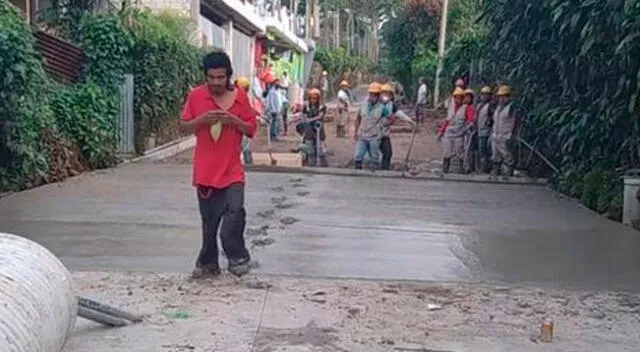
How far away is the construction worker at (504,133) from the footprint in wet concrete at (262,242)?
9.06m

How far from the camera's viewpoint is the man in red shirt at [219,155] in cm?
730

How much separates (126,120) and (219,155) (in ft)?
36.2

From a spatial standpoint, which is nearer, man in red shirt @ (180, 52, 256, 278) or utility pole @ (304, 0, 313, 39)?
man in red shirt @ (180, 52, 256, 278)

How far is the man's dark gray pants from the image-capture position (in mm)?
7328

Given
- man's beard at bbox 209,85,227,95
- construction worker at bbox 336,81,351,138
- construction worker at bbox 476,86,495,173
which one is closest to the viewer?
man's beard at bbox 209,85,227,95

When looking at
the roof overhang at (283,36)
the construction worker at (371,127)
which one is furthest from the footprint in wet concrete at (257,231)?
the roof overhang at (283,36)

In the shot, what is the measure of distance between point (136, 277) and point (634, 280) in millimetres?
4100

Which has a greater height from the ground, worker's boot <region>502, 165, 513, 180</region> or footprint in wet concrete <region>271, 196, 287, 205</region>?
worker's boot <region>502, 165, 513, 180</region>

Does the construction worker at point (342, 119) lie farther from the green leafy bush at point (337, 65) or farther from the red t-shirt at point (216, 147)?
the green leafy bush at point (337, 65)

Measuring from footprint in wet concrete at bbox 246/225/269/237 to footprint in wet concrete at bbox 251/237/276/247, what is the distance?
0.87 ft

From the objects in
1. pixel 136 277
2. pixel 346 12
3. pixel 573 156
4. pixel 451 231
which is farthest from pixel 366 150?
pixel 346 12

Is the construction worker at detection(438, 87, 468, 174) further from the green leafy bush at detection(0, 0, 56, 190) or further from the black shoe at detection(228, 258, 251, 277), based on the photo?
the black shoe at detection(228, 258, 251, 277)

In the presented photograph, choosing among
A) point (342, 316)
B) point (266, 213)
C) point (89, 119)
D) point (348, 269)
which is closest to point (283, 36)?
point (89, 119)

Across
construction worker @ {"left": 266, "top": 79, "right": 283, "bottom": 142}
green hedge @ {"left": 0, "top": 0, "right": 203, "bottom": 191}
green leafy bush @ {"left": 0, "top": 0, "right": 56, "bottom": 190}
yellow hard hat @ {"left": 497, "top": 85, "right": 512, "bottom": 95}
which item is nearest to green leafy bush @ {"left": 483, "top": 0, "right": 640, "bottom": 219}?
yellow hard hat @ {"left": 497, "top": 85, "right": 512, "bottom": 95}
